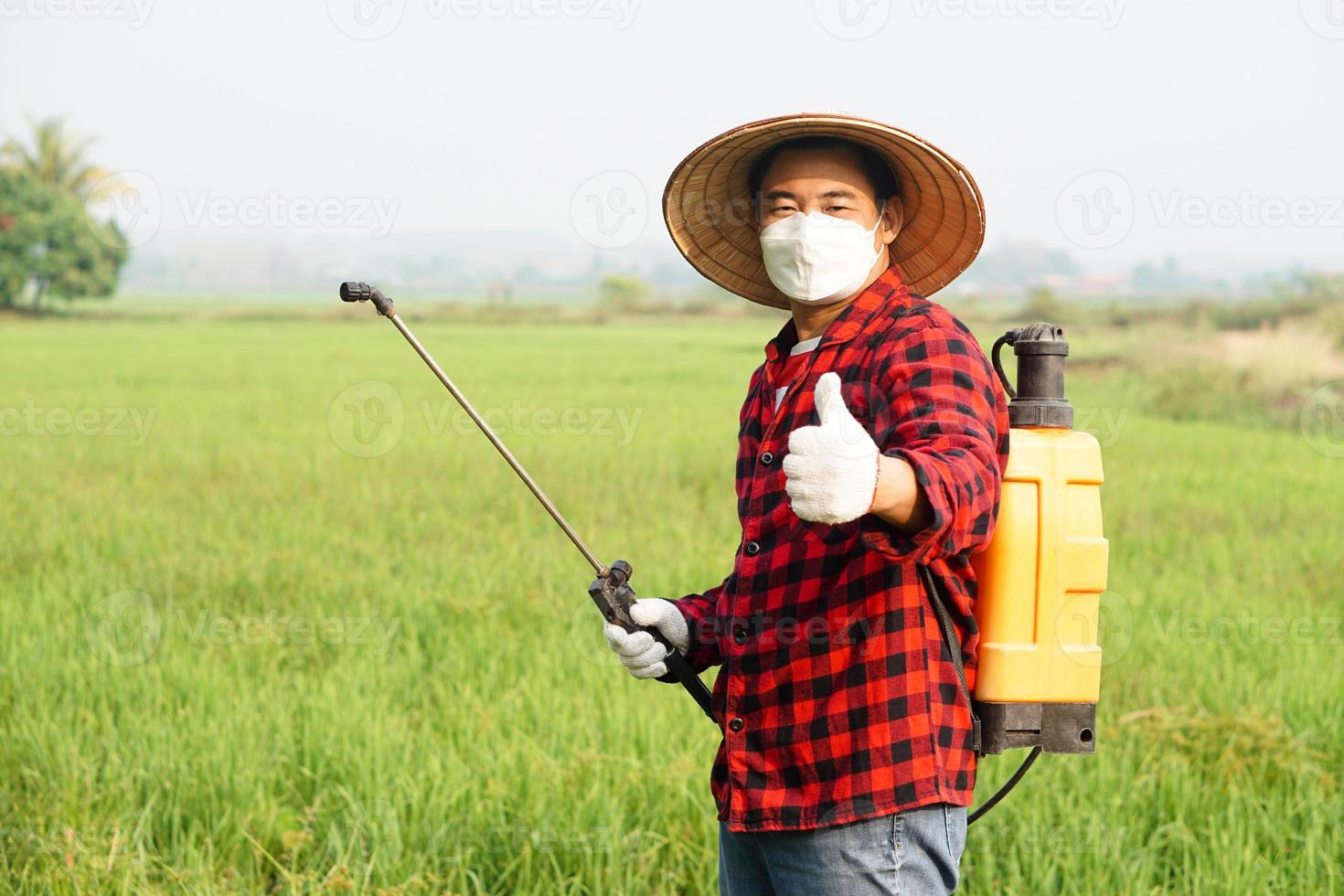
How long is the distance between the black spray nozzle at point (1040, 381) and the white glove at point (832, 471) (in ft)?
1.56

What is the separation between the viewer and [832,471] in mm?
1591

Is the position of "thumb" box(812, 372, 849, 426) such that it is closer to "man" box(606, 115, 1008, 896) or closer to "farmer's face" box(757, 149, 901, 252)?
"man" box(606, 115, 1008, 896)

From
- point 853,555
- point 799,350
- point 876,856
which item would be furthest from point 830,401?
point 876,856

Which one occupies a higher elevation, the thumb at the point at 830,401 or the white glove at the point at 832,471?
the thumb at the point at 830,401

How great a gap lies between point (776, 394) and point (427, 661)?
11.0 feet

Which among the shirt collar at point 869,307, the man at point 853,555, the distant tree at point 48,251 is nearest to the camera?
the man at point 853,555

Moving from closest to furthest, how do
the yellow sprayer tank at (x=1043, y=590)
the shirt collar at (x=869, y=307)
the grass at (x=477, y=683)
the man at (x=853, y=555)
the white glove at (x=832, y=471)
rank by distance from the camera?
the white glove at (x=832, y=471), the man at (x=853, y=555), the yellow sprayer tank at (x=1043, y=590), the shirt collar at (x=869, y=307), the grass at (x=477, y=683)

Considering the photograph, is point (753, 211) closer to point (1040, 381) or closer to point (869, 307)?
point (869, 307)

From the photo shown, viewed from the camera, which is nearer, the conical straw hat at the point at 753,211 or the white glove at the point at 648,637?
the conical straw hat at the point at 753,211

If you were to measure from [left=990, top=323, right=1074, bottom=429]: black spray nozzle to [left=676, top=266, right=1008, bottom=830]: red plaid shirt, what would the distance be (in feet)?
0.25

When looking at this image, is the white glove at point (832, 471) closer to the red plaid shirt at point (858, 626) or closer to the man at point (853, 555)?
the man at point (853, 555)

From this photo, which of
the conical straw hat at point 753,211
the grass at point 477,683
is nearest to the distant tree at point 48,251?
the grass at point 477,683

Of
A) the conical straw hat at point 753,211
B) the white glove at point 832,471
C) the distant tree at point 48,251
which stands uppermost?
the distant tree at point 48,251

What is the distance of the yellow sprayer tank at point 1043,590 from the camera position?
1.92 m
